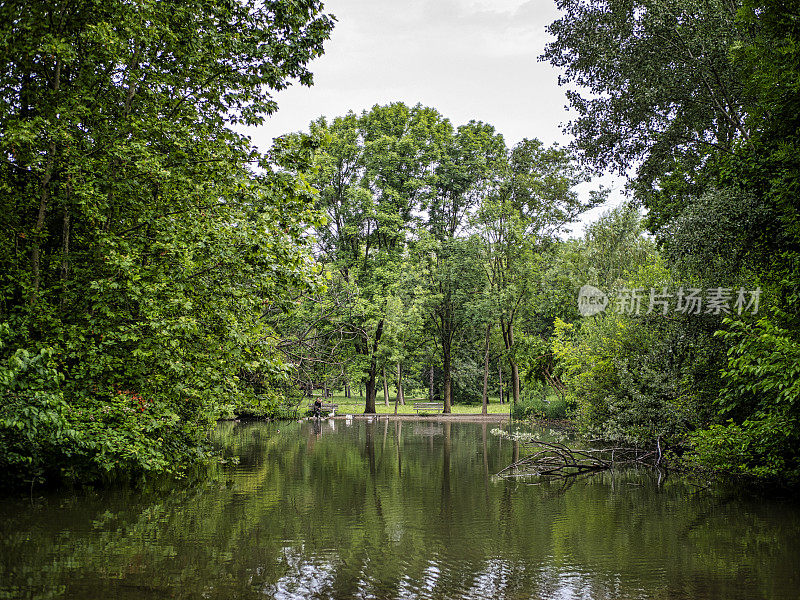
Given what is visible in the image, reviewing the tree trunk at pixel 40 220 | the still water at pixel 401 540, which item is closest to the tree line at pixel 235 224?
the tree trunk at pixel 40 220

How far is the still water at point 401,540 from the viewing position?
20.4 ft

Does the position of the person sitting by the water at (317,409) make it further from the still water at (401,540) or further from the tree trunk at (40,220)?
the tree trunk at (40,220)

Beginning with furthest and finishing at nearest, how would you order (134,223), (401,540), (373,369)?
(373,369) → (134,223) → (401,540)

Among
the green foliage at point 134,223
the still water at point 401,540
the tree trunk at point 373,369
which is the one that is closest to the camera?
the still water at point 401,540

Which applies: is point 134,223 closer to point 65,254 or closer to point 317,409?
point 65,254

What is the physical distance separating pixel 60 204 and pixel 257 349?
4.45 meters

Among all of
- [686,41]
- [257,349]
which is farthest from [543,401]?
[257,349]

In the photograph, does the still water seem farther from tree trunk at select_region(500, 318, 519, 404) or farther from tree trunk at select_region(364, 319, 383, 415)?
tree trunk at select_region(500, 318, 519, 404)

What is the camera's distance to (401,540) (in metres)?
8.17

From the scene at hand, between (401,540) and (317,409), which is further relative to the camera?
(317,409)

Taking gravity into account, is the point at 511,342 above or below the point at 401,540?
above

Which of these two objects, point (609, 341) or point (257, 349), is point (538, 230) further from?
point (257, 349)

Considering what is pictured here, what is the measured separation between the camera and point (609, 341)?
1884 cm

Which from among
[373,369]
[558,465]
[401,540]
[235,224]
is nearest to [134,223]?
[235,224]
